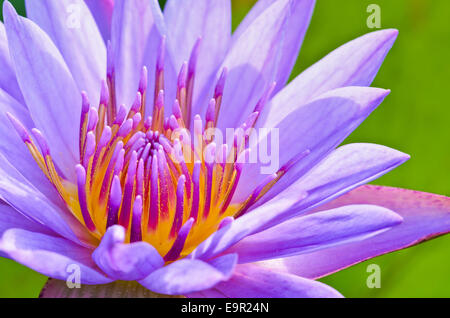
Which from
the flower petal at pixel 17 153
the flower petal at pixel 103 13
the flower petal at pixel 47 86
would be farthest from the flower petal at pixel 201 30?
the flower petal at pixel 17 153

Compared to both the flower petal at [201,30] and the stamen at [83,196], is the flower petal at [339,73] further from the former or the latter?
the stamen at [83,196]

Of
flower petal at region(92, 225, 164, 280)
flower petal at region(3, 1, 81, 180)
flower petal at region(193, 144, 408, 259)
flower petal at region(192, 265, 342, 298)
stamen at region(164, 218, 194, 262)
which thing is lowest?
flower petal at region(192, 265, 342, 298)

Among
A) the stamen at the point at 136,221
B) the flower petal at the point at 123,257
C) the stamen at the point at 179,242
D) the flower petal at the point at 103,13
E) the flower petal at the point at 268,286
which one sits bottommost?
the flower petal at the point at 268,286

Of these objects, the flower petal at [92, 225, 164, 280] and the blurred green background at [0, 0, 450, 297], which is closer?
the flower petal at [92, 225, 164, 280]

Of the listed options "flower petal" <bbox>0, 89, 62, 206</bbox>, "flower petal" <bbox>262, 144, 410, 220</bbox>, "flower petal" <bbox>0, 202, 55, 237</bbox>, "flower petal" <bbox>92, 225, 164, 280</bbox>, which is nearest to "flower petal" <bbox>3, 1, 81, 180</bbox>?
"flower petal" <bbox>0, 89, 62, 206</bbox>

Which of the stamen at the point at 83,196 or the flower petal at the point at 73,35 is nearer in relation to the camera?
the stamen at the point at 83,196

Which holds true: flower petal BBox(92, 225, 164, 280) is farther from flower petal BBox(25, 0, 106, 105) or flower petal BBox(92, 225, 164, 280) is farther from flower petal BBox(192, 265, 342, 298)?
flower petal BBox(25, 0, 106, 105)

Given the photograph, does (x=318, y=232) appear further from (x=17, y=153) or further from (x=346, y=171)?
(x=17, y=153)
